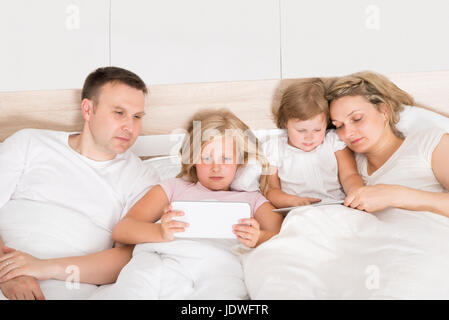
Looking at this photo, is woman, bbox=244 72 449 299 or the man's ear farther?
the man's ear

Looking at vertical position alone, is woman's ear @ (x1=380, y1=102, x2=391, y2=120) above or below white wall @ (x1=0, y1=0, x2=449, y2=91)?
below

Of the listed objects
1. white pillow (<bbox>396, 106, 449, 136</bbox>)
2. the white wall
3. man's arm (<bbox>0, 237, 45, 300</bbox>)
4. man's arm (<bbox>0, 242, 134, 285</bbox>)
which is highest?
the white wall

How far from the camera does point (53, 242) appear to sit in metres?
1.19

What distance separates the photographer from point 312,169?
1.48 m

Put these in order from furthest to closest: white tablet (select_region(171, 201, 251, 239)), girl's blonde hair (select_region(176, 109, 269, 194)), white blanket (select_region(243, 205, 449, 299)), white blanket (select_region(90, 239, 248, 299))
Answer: girl's blonde hair (select_region(176, 109, 269, 194)) < white tablet (select_region(171, 201, 251, 239)) < white blanket (select_region(90, 239, 248, 299)) < white blanket (select_region(243, 205, 449, 299))

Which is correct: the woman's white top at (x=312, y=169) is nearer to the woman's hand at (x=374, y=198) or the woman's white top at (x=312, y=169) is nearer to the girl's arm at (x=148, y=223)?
the woman's hand at (x=374, y=198)

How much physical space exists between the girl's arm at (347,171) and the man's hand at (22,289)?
1.02 meters

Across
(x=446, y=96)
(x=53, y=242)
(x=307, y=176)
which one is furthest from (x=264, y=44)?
(x=53, y=242)

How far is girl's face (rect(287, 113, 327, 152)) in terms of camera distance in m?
1.48

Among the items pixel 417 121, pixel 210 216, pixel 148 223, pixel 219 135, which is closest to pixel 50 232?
pixel 148 223

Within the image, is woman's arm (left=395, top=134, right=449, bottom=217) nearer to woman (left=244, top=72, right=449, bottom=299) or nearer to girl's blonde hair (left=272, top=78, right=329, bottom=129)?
woman (left=244, top=72, right=449, bottom=299)

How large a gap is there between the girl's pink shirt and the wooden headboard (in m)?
0.42

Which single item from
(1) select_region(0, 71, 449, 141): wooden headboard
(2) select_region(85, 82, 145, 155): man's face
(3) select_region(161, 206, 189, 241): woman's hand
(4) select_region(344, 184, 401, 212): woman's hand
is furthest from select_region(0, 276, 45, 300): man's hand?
(4) select_region(344, 184, 401, 212): woman's hand

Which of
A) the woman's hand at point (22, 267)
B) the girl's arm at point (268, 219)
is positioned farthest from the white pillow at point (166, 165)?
the woman's hand at point (22, 267)
